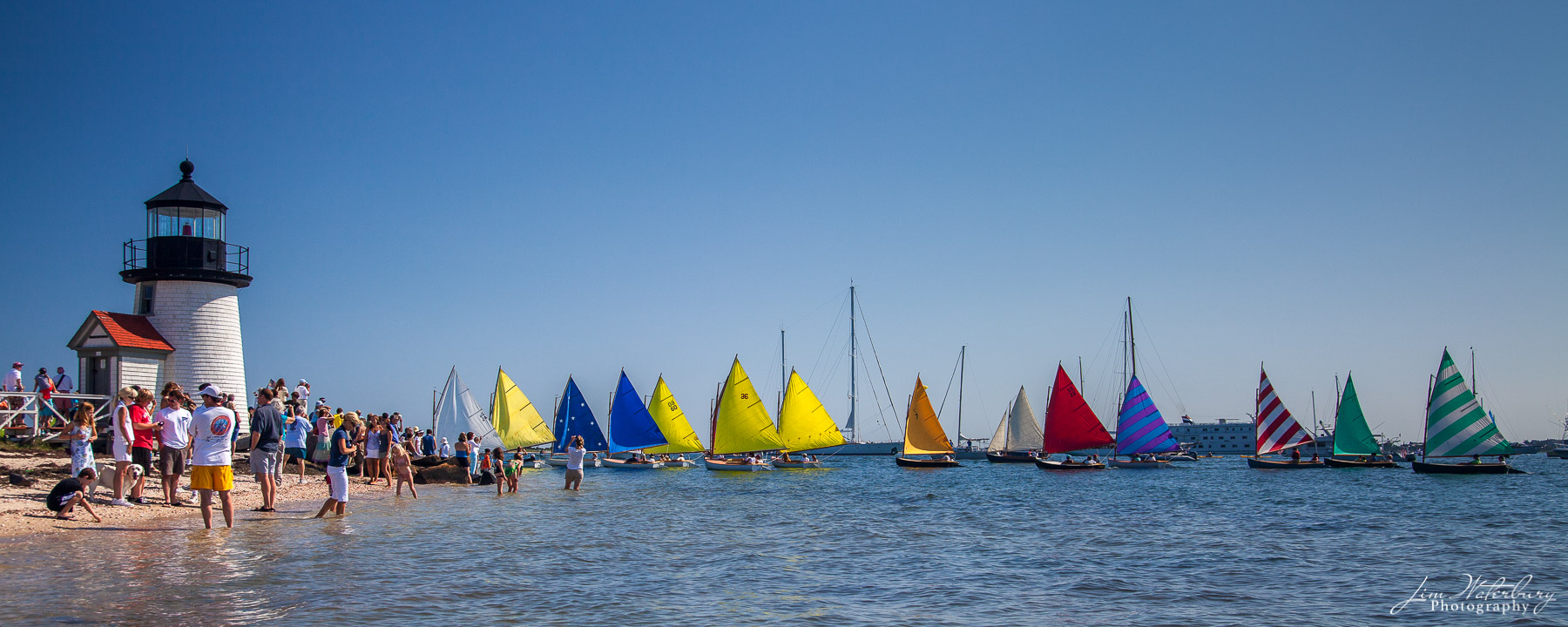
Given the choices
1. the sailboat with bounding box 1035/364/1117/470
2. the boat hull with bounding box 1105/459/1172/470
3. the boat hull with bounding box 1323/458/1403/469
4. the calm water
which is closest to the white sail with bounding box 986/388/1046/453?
the boat hull with bounding box 1105/459/1172/470

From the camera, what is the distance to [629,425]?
4903 centimetres

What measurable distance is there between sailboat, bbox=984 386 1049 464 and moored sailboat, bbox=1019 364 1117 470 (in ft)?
36.3

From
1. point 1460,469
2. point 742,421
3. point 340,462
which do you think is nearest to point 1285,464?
point 1460,469

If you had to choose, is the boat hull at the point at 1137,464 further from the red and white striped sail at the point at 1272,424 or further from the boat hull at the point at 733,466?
the boat hull at the point at 733,466

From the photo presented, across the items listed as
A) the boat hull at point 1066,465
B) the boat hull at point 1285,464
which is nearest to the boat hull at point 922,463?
the boat hull at point 1066,465

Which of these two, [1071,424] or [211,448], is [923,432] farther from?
[211,448]

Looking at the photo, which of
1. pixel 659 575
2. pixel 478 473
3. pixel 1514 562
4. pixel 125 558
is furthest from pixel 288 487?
pixel 1514 562

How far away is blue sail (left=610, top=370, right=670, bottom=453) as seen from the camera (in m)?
48.5

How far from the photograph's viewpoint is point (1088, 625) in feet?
31.2

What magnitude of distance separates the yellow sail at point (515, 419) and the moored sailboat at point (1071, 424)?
2736 centimetres

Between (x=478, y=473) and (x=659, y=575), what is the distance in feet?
61.1

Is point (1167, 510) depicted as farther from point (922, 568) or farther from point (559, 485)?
point (559, 485)

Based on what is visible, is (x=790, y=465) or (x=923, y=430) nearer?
(x=790, y=465)

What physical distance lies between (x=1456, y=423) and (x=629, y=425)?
123ft
